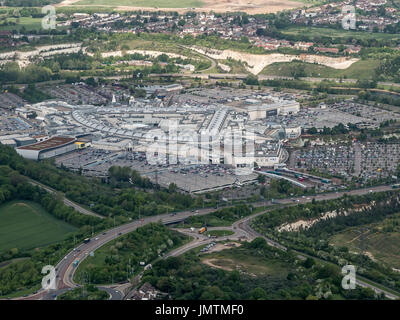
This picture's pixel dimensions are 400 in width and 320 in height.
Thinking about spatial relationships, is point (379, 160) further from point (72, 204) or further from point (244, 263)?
point (72, 204)

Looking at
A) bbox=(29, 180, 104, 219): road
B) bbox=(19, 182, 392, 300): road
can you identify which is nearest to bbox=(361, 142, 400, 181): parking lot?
bbox=(19, 182, 392, 300): road

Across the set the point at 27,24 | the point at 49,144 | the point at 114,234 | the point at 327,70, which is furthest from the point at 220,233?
the point at 27,24

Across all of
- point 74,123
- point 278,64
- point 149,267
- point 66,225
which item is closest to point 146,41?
point 278,64

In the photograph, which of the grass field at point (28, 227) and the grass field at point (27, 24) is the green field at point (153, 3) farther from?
the grass field at point (28, 227)

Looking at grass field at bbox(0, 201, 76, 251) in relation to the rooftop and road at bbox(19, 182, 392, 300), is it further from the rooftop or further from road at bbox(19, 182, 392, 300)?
the rooftop

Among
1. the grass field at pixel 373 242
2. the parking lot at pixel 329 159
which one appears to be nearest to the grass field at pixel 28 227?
the grass field at pixel 373 242

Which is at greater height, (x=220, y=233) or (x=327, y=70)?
(x=327, y=70)

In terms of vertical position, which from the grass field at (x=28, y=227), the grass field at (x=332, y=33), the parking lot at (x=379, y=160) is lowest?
the parking lot at (x=379, y=160)
